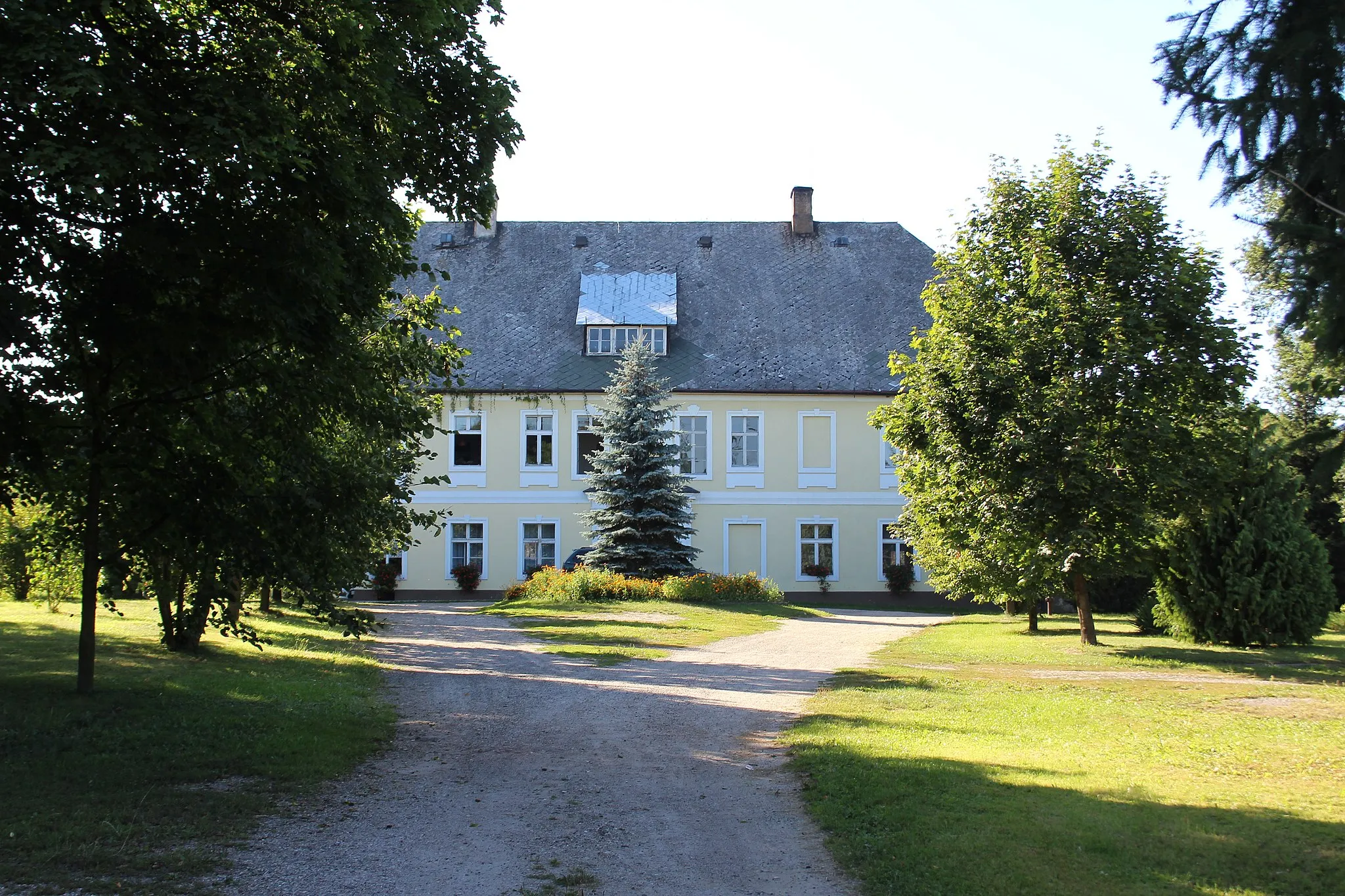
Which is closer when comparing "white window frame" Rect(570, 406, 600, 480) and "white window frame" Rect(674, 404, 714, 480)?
"white window frame" Rect(570, 406, 600, 480)

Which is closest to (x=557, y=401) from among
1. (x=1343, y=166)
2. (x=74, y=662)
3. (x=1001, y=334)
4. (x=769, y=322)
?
(x=769, y=322)

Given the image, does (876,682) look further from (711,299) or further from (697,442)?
(711,299)

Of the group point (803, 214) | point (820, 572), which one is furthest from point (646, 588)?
point (803, 214)

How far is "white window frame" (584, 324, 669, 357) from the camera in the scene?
117ft

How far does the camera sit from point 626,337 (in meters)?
35.7

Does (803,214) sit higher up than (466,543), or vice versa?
(803,214)

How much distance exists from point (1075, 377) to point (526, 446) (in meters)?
21.9

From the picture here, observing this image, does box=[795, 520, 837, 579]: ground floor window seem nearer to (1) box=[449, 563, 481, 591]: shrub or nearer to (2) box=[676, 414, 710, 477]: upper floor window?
(2) box=[676, 414, 710, 477]: upper floor window

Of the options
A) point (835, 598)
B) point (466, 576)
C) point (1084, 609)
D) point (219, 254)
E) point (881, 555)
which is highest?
point (219, 254)

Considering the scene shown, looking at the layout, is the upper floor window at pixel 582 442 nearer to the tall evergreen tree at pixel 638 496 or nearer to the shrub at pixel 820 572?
the tall evergreen tree at pixel 638 496

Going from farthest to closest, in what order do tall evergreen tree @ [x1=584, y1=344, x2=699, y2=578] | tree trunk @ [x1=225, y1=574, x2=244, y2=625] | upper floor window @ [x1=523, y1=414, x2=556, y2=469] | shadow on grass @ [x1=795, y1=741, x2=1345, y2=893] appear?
upper floor window @ [x1=523, y1=414, x2=556, y2=469]
tall evergreen tree @ [x1=584, y1=344, x2=699, y2=578]
tree trunk @ [x1=225, y1=574, x2=244, y2=625]
shadow on grass @ [x1=795, y1=741, x2=1345, y2=893]

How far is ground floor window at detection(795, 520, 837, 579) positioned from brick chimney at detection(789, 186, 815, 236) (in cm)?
1086

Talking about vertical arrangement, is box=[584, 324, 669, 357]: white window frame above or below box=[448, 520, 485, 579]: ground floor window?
above

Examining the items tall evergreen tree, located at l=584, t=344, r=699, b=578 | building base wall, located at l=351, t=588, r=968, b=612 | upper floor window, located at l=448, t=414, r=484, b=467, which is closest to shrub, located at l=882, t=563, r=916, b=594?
building base wall, located at l=351, t=588, r=968, b=612
